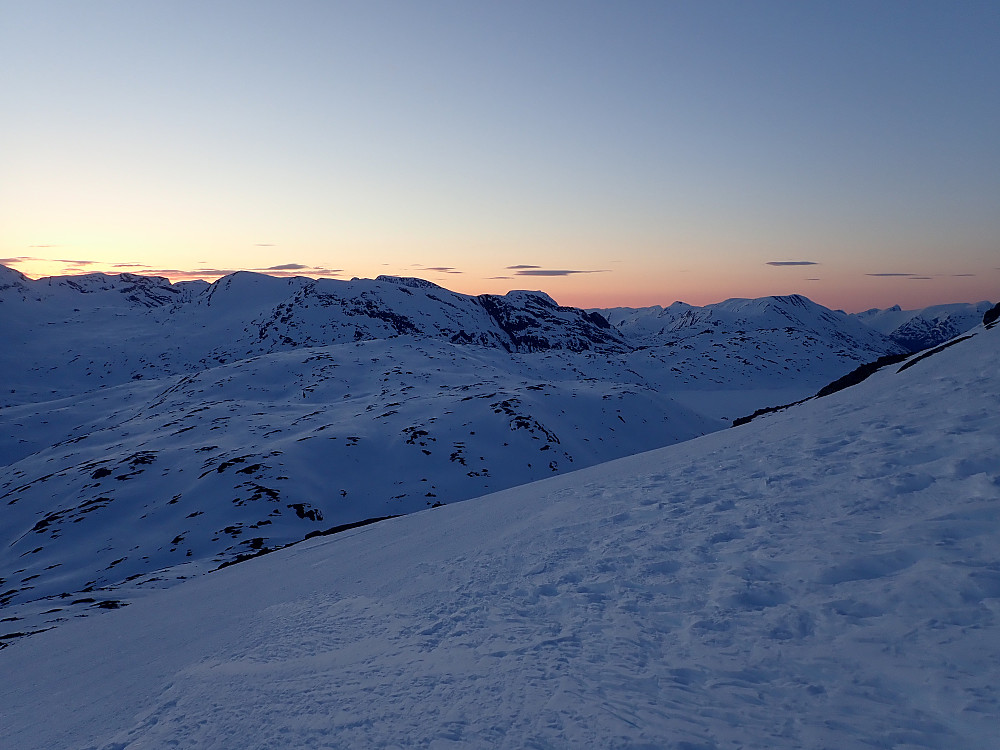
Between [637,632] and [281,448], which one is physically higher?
[637,632]

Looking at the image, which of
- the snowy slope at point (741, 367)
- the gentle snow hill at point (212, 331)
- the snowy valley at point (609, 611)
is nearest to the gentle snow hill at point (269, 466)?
the snowy valley at point (609, 611)

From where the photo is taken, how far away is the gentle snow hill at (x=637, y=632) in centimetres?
452

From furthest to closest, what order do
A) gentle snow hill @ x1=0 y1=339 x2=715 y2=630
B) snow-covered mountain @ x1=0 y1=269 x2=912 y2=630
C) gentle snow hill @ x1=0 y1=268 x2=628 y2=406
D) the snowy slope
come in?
gentle snow hill @ x1=0 y1=268 x2=628 y2=406 → the snowy slope → snow-covered mountain @ x1=0 y1=269 x2=912 y2=630 → gentle snow hill @ x1=0 y1=339 x2=715 y2=630

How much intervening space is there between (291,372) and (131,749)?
6532 centimetres

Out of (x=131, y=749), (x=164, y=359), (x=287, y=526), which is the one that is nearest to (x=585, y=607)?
(x=131, y=749)

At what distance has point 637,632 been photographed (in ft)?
19.4

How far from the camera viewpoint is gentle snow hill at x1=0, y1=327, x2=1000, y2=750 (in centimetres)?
452

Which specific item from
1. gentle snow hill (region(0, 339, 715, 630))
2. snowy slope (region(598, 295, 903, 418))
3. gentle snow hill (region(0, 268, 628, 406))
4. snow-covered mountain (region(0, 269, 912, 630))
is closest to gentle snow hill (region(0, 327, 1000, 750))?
gentle snow hill (region(0, 339, 715, 630))

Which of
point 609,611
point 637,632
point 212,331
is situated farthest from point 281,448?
point 212,331

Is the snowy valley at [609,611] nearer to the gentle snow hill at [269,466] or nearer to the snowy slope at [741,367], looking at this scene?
the gentle snow hill at [269,466]

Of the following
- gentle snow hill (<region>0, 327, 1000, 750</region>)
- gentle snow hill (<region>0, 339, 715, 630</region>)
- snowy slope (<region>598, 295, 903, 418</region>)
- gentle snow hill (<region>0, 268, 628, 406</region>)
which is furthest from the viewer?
gentle snow hill (<region>0, 268, 628, 406</region>)

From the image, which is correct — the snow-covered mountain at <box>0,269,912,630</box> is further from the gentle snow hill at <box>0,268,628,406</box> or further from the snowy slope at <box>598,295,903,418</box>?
the gentle snow hill at <box>0,268,628,406</box>

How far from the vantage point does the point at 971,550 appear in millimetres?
5930

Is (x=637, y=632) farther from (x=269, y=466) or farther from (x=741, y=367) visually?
(x=741, y=367)
